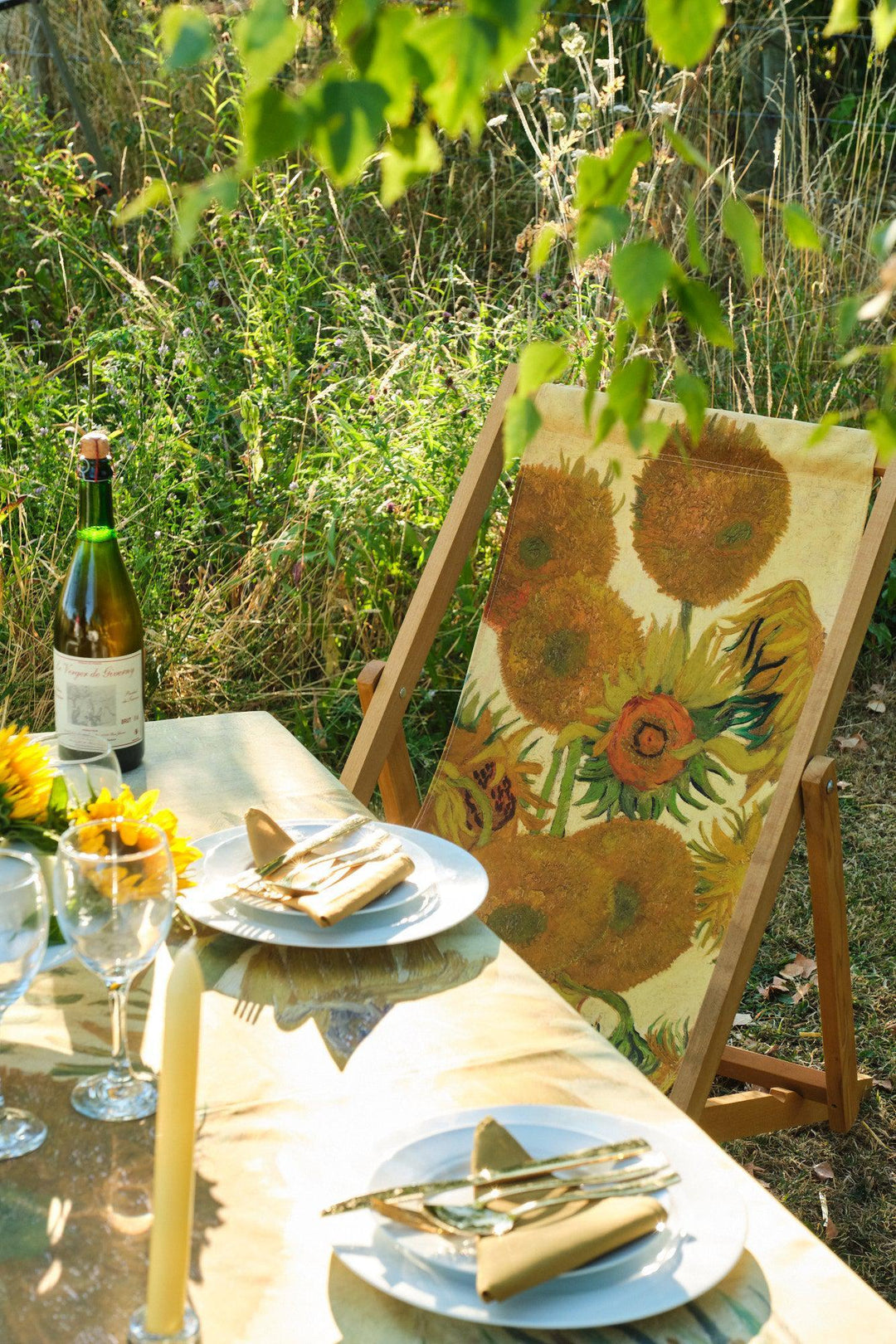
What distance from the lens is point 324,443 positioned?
3.78 meters

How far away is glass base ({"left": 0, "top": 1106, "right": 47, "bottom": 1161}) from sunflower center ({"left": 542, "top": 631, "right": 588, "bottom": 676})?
1.46 m

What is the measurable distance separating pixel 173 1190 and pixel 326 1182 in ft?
0.90

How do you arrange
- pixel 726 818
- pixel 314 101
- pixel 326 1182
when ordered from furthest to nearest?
pixel 726 818
pixel 326 1182
pixel 314 101

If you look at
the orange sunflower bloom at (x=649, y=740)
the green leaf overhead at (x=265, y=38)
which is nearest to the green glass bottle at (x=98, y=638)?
the orange sunflower bloom at (x=649, y=740)

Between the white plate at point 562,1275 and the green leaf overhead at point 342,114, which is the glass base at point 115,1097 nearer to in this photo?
the white plate at point 562,1275

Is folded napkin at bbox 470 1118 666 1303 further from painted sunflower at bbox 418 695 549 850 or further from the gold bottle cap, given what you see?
painted sunflower at bbox 418 695 549 850

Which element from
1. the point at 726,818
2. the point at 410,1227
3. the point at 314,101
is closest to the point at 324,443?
the point at 726,818

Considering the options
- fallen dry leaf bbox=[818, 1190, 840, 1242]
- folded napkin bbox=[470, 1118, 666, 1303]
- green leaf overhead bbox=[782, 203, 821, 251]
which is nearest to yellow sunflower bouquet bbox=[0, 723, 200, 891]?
folded napkin bbox=[470, 1118, 666, 1303]

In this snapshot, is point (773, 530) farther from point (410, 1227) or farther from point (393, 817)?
point (410, 1227)

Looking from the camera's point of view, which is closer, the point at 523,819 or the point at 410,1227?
the point at 410,1227

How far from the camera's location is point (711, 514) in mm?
2244

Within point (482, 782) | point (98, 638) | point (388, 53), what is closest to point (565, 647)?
point (482, 782)

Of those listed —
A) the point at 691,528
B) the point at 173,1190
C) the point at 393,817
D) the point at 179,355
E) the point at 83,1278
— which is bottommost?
the point at 393,817

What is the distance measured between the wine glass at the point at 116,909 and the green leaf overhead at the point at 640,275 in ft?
1.78
